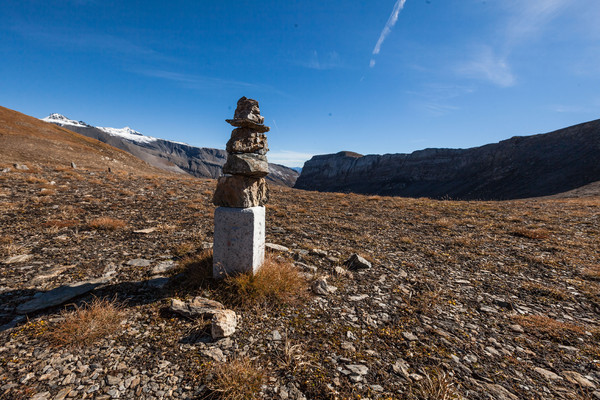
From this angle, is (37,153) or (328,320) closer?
(328,320)

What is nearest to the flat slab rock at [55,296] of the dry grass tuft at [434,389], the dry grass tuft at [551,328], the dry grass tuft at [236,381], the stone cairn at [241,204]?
the stone cairn at [241,204]

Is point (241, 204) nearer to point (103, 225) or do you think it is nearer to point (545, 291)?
point (103, 225)

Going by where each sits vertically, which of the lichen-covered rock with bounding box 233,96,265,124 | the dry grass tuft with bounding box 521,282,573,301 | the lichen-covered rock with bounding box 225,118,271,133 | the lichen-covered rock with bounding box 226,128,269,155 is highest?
the lichen-covered rock with bounding box 233,96,265,124

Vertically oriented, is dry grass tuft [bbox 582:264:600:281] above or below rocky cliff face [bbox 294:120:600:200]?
below

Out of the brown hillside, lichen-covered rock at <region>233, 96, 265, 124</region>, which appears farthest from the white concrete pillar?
the brown hillside

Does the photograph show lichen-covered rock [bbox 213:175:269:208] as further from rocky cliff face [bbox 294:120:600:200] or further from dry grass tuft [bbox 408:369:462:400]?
rocky cliff face [bbox 294:120:600:200]

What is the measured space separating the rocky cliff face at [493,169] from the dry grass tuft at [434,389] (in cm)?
3242

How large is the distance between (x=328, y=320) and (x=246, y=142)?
3832 mm

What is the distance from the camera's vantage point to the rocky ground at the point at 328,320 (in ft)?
8.98

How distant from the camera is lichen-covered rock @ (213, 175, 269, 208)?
4555 mm

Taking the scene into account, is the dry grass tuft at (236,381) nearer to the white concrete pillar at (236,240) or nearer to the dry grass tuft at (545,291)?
the white concrete pillar at (236,240)

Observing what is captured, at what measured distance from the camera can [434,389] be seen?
267 centimetres

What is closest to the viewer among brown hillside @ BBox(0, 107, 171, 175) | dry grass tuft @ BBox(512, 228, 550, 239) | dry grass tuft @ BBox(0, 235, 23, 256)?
dry grass tuft @ BBox(0, 235, 23, 256)

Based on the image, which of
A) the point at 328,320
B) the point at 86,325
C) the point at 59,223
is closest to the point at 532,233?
the point at 328,320
